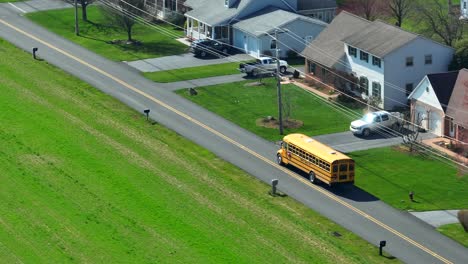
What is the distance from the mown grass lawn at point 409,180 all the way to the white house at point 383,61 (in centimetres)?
1004

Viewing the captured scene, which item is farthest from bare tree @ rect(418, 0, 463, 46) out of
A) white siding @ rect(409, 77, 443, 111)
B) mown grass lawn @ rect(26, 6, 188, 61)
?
mown grass lawn @ rect(26, 6, 188, 61)

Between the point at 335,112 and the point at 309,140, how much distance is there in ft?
41.6

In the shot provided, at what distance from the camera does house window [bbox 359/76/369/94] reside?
91.8 meters

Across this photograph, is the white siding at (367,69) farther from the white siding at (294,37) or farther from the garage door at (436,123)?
the white siding at (294,37)

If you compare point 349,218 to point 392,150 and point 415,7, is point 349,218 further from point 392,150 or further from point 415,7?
point 415,7

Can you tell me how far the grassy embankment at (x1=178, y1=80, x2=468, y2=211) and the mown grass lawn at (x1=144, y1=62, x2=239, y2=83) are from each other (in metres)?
3.71

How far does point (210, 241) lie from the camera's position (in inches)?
2594

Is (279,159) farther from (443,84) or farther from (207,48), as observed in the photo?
(207,48)

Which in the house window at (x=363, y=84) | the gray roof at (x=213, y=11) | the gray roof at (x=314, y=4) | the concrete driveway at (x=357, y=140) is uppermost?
the gray roof at (x=314, y=4)

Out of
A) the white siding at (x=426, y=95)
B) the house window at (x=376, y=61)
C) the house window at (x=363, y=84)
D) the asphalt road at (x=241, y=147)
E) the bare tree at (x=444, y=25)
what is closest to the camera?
the asphalt road at (x=241, y=147)

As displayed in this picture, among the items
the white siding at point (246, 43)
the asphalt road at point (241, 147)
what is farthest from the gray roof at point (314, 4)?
the asphalt road at point (241, 147)

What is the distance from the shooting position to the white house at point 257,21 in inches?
4104

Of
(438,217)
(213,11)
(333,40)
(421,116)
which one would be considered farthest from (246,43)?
(438,217)

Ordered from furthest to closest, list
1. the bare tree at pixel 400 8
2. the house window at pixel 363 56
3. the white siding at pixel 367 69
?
the bare tree at pixel 400 8
the house window at pixel 363 56
the white siding at pixel 367 69
